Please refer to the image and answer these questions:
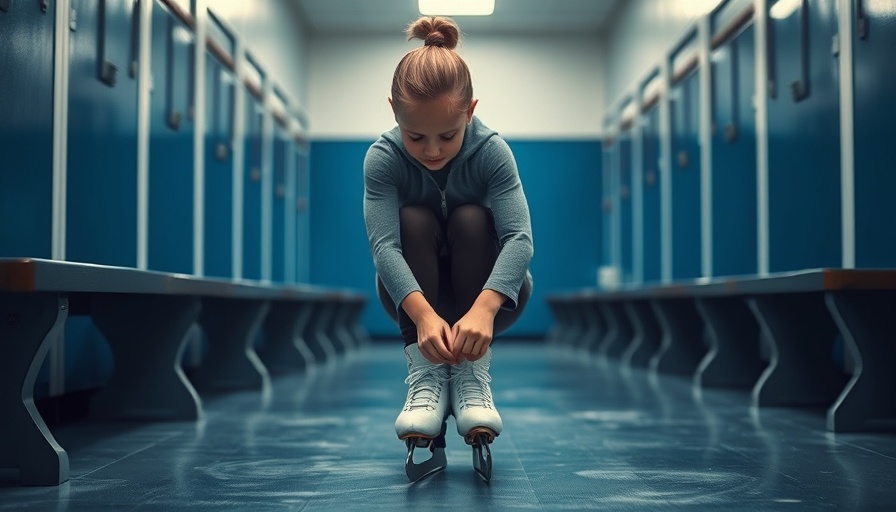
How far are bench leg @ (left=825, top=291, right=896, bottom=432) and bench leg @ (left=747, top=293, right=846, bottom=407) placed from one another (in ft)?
1.97

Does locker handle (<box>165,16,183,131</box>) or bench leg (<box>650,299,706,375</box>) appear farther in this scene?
bench leg (<box>650,299,706,375</box>)

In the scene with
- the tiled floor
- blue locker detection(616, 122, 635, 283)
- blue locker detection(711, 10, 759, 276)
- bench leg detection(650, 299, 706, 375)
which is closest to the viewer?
the tiled floor

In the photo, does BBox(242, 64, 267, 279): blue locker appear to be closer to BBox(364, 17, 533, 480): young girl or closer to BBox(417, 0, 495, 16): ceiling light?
BBox(417, 0, 495, 16): ceiling light

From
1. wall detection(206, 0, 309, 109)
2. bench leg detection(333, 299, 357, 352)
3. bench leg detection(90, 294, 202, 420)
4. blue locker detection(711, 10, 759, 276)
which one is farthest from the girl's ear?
bench leg detection(333, 299, 357, 352)

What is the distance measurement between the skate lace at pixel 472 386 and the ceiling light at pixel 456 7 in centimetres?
609

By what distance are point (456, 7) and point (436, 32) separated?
6.08 metres

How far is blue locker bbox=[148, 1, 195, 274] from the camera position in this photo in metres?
3.68

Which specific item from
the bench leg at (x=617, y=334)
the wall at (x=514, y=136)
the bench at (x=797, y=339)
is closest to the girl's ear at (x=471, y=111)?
the bench at (x=797, y=339)

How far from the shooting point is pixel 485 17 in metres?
8.37

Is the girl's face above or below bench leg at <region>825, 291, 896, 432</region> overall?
above

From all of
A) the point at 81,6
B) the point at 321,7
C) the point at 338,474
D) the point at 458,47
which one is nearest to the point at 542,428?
the point at 338,474

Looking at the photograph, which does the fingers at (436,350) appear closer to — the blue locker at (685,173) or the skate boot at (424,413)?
the skate boot at (424,413)

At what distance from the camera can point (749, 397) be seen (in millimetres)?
3416

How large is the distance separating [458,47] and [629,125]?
6.02m
